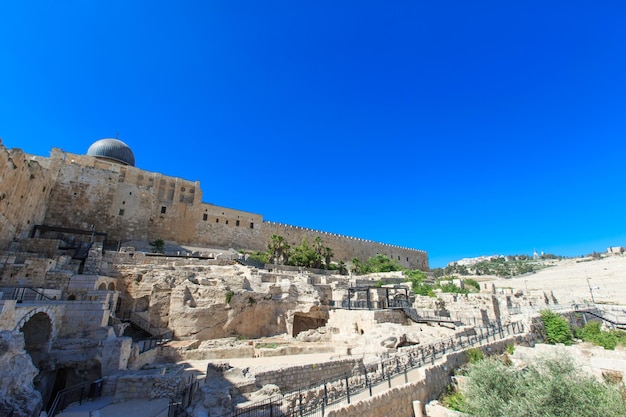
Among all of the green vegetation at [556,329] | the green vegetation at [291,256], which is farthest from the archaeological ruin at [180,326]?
the green vegetation at [291,256]

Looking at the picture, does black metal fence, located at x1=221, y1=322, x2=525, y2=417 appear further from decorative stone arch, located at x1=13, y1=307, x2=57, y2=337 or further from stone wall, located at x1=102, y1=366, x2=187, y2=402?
decorative stone arch, located at x1=13, y1=307, x2=57, y2=337

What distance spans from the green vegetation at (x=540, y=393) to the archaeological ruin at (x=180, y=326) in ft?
5.31

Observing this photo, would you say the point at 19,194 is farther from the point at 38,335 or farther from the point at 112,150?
the point at 112,150

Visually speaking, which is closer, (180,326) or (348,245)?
(180,326)

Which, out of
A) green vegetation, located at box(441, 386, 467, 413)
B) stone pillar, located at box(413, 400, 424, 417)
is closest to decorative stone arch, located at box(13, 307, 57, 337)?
stone pillar, located at box(413, 400, 424, 417)

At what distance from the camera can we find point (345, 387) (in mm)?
8531

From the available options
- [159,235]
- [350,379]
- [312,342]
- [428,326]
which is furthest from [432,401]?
[159,235]

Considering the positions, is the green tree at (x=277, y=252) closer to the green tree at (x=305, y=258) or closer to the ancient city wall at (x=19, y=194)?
the green tree at (x=305, y=258)

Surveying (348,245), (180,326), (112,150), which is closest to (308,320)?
(180,326)

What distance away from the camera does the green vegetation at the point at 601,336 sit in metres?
15.5

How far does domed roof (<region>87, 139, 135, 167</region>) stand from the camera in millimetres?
37531

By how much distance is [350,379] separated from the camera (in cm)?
879

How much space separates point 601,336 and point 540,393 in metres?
13.9

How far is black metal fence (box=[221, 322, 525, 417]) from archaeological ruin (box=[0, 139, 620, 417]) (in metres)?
0.05
